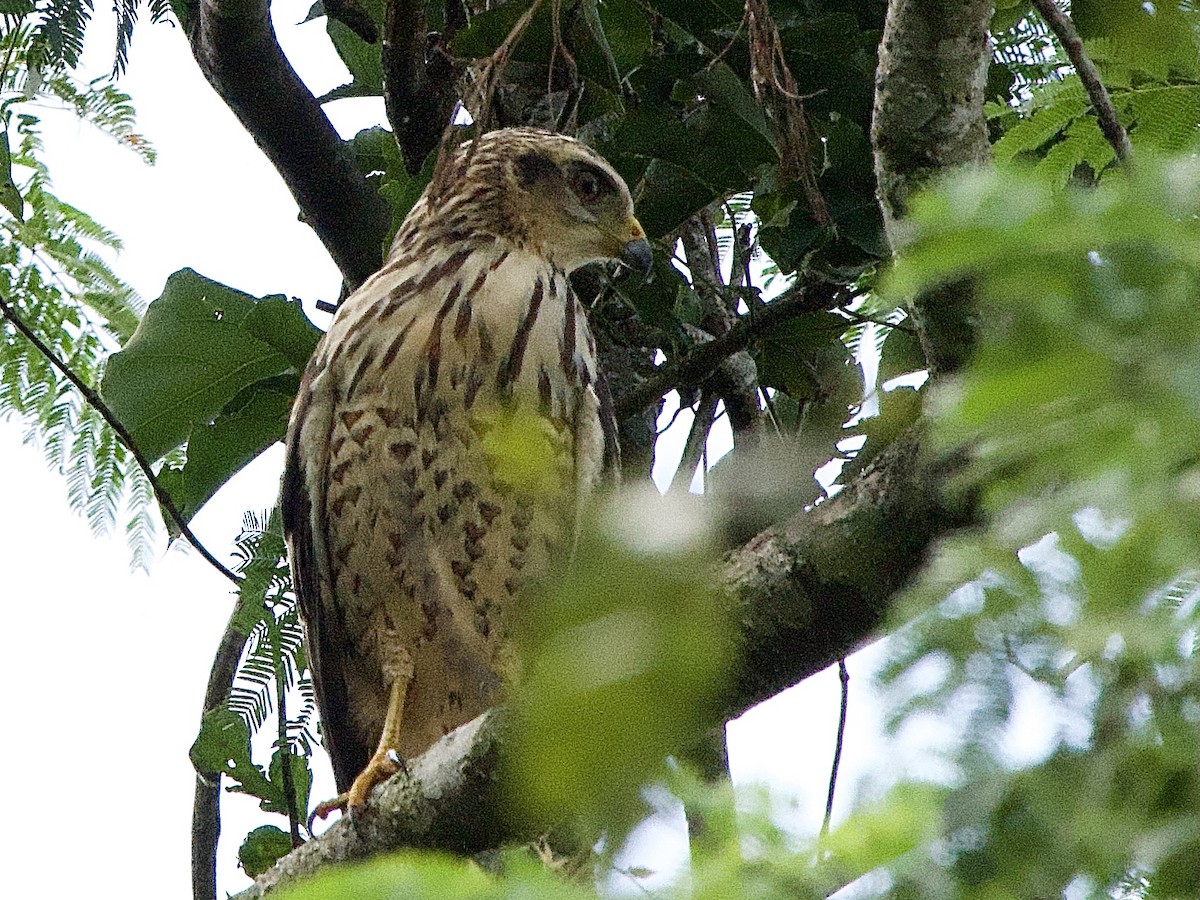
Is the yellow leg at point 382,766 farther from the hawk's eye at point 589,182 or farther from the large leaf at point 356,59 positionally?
the large leaf at point 356,59

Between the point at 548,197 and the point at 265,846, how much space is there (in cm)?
160

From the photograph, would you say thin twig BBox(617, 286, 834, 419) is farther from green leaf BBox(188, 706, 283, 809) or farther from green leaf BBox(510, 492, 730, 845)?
green leaf BBox(510, 492, 730, 845)

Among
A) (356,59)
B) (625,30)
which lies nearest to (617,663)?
(625,30)

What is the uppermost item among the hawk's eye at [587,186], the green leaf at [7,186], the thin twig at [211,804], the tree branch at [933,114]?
the green leaf at [7,186]

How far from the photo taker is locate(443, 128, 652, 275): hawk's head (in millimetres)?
3789

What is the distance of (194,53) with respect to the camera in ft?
12.8

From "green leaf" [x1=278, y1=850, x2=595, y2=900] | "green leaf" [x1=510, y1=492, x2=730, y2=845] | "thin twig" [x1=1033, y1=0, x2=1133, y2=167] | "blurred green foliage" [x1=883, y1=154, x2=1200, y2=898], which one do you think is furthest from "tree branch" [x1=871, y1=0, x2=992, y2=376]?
"green leaf" [x1=278, y1=850, x2=595, y2=900]

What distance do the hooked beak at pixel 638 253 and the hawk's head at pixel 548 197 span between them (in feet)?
0.04

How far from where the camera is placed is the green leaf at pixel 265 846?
3559 millimetres

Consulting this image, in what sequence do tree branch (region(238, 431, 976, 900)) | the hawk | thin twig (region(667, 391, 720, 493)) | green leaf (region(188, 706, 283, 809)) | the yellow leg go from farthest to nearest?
thin twig (region(667, 391, 720, 493))
the hawk
green leaf (region(188, 706, 283, 809))
the yellow leg
tree branch (region(238, 431, 976, 900))

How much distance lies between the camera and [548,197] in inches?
154

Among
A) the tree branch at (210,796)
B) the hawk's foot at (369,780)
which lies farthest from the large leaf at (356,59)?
the hawk's foot at (369,780)

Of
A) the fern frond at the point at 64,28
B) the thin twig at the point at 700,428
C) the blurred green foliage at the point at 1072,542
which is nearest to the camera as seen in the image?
the blurred green foliage at the point at 1072,542

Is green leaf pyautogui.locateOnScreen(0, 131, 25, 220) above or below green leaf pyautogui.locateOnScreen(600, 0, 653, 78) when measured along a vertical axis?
above
